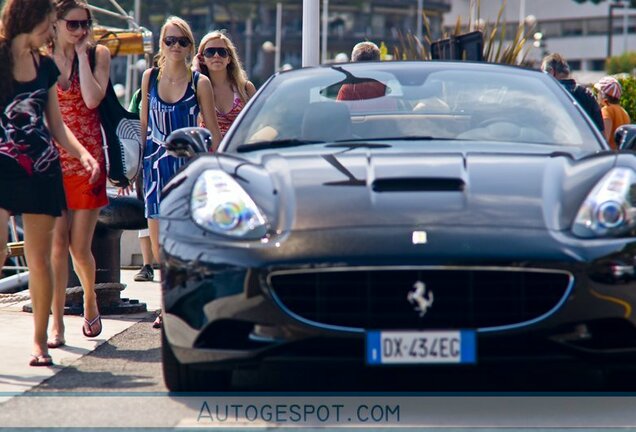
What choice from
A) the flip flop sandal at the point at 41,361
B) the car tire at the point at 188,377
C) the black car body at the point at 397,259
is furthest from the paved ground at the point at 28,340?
the black car body at the point at 397,259

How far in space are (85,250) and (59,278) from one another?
337mm

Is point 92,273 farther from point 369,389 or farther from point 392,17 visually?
point 392,17

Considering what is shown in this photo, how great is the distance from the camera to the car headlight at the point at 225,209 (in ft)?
15.0

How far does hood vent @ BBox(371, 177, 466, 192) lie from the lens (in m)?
4.65

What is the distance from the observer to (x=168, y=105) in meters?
7.65

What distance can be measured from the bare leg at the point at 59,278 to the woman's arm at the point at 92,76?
0.72 meters

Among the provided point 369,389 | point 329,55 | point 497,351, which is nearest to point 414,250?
point 497,351

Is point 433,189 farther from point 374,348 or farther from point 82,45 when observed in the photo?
point 82,45

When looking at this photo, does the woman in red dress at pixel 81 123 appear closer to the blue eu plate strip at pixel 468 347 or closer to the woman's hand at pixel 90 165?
the woman's hand at pixel 90 165

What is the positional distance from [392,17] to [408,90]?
117 m

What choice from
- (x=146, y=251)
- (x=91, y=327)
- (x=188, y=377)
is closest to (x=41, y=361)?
(x=91, y=327)

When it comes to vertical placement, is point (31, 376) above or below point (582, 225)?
below

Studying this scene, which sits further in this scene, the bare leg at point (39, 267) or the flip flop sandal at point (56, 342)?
the flip flop sandal at point (56, 342)

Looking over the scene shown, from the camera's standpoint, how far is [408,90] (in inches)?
231
